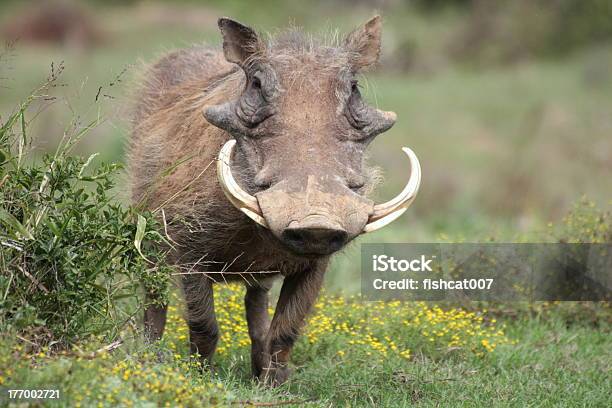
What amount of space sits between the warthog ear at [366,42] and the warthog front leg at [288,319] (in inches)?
40.1

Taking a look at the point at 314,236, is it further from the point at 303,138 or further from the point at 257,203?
the point at 303,138

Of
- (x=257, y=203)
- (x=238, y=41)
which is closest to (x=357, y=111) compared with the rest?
(x=238, y=41)

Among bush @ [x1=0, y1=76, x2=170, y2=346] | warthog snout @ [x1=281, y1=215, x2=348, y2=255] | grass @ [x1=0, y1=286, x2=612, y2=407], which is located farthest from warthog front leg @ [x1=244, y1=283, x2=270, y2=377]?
warthog snout @ [x1=281, y1=215, x2=348, y2=255]

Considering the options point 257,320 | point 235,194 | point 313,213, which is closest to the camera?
point 313,213

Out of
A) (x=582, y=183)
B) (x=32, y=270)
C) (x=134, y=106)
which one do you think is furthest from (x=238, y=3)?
(x=32, y=270)

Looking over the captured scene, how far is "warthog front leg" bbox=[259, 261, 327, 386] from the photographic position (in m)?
5.20

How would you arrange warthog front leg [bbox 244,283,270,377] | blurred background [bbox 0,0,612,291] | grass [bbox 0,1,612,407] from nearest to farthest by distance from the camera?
grass [bbox 0,1,612,407], warthog front leg [bbox 244,283,270,377], blurred background [bbox 0,0,612,291]

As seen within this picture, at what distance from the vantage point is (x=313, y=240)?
418 cm

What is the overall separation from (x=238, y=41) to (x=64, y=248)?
1375 millimetres

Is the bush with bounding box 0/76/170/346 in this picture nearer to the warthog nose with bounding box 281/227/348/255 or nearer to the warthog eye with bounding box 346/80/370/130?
the warthog nose with bounding box 281/227/348/255

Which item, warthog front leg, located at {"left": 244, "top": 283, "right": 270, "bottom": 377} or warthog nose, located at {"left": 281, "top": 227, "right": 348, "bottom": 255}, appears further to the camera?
warthog front leg, located at {"left": 244, "top": 283, "right": 270, "bottom": 377}

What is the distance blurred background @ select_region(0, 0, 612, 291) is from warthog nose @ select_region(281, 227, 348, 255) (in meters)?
2.97

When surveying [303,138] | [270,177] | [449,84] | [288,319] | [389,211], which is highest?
[449,84]

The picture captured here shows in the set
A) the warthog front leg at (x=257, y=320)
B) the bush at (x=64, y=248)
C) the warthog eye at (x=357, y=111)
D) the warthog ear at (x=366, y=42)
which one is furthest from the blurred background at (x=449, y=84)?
the bush at (x=64, y=248)
